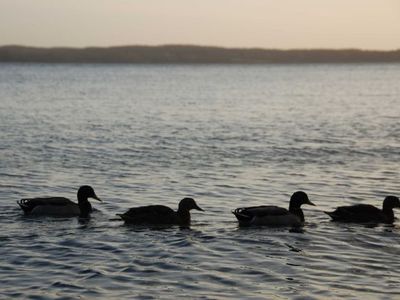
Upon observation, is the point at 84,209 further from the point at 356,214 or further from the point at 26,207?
the point at 356,214

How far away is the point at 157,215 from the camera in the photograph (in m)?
17.8

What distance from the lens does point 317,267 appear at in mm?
13984

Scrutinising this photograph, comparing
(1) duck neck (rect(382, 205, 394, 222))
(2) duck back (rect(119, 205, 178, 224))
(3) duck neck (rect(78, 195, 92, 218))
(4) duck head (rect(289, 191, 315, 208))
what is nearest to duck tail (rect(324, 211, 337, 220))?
(4) duck head (rect(289, 191, 315, 208))

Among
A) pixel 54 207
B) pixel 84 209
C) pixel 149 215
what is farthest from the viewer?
pixel 84 209

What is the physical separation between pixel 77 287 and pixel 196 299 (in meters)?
1.84

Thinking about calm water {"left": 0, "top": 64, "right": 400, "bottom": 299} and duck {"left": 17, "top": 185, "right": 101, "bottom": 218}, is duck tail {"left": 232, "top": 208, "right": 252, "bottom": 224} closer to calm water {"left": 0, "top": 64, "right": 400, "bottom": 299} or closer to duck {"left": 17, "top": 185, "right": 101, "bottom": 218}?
calm water {"left": 0, "top": 64, "right": 400, "bottom": 299}

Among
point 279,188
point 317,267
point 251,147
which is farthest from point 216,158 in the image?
point 317,267

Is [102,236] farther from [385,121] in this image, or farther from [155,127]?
[385,121]

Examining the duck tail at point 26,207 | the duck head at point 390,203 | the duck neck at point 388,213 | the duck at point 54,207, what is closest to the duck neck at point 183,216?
the duck at point 54,207

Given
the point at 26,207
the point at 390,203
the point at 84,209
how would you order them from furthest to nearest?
the point at 390,203, the point at 84,209, the point at 26,207

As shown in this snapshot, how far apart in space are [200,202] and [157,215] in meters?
3.11

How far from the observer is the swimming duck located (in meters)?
17.6

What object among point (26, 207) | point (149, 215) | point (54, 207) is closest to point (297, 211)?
point (149, 215)

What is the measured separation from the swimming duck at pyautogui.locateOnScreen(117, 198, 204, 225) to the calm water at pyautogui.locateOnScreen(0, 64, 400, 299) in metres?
0.36
